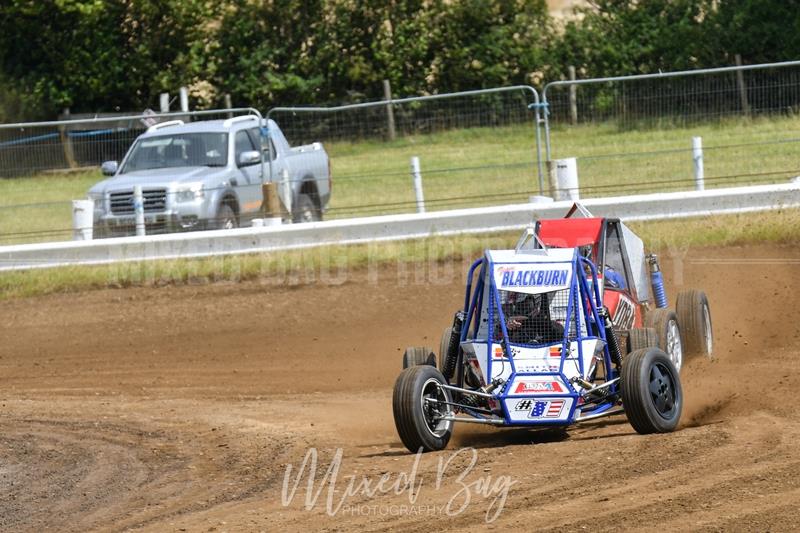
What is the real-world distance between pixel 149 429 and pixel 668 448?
423cm

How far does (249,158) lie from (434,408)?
9027 millimetres

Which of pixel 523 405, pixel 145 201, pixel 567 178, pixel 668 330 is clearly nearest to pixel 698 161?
pixel 567 178

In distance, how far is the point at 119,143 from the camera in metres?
18.7

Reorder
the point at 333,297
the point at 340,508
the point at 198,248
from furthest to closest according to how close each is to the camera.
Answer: the point at 198,248
the point at 333,297
the point at 340,508

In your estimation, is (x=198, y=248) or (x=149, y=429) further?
(x=198, y=248)

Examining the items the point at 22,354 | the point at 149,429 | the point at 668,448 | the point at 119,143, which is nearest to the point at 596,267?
the point at 668,448

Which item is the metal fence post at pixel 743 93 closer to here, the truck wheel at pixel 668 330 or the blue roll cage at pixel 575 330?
the truck wheel at pixel 668 330

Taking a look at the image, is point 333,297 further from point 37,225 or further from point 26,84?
point 26,84

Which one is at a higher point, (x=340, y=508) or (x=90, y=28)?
(x=90, y=28)

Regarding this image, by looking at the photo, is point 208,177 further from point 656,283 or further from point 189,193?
point 656,283

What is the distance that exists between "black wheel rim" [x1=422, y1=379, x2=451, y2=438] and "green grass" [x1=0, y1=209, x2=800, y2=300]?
6.70 meters

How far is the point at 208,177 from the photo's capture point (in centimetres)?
1720

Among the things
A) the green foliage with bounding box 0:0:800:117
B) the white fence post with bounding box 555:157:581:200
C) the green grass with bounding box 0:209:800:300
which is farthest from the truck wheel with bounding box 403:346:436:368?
the green foliage with bounding box 0:0:800:117

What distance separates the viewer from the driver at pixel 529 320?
9.23 m
